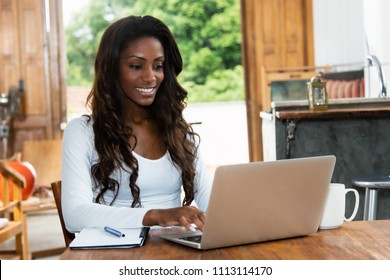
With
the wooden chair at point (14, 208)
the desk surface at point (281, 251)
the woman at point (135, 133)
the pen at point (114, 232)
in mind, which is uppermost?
the woman at point (135, 133)

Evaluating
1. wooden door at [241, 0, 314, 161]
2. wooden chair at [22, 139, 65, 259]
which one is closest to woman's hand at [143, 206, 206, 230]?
wooden chair at [22, 139, 65, 259]

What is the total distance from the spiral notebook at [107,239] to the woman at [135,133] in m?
0.25

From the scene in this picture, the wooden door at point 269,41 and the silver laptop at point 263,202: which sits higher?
the wooden door at point 269,41

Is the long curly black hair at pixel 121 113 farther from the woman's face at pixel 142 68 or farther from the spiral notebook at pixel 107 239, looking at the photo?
the spiral notebook at pixel 107 239

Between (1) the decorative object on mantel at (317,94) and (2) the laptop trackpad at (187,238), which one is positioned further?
(1) the decorative object on mantel at (317,94)

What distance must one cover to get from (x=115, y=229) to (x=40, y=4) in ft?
20.7

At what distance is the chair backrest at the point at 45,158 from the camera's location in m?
6.54

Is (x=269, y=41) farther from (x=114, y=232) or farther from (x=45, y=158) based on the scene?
(x=114, y=232)

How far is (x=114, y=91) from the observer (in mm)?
2102

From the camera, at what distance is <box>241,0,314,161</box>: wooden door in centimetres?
768

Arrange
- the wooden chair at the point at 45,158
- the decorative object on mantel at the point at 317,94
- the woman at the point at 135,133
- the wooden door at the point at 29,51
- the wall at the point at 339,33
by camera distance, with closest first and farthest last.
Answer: the woman at the point at 135,133, the decorative object on mantel at the point at 317,94, the wooden chair at the point at 45,158, the wall at the point at 339,33, the wooden door at the point at 29,51

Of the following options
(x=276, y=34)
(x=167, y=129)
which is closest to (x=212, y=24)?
(x=276, y=34)

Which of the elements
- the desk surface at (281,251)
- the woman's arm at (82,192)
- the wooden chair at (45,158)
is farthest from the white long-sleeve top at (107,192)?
the wooden chair at (45,158)

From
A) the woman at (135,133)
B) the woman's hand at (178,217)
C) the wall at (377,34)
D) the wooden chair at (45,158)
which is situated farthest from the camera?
the wooden chair at (45,158)
